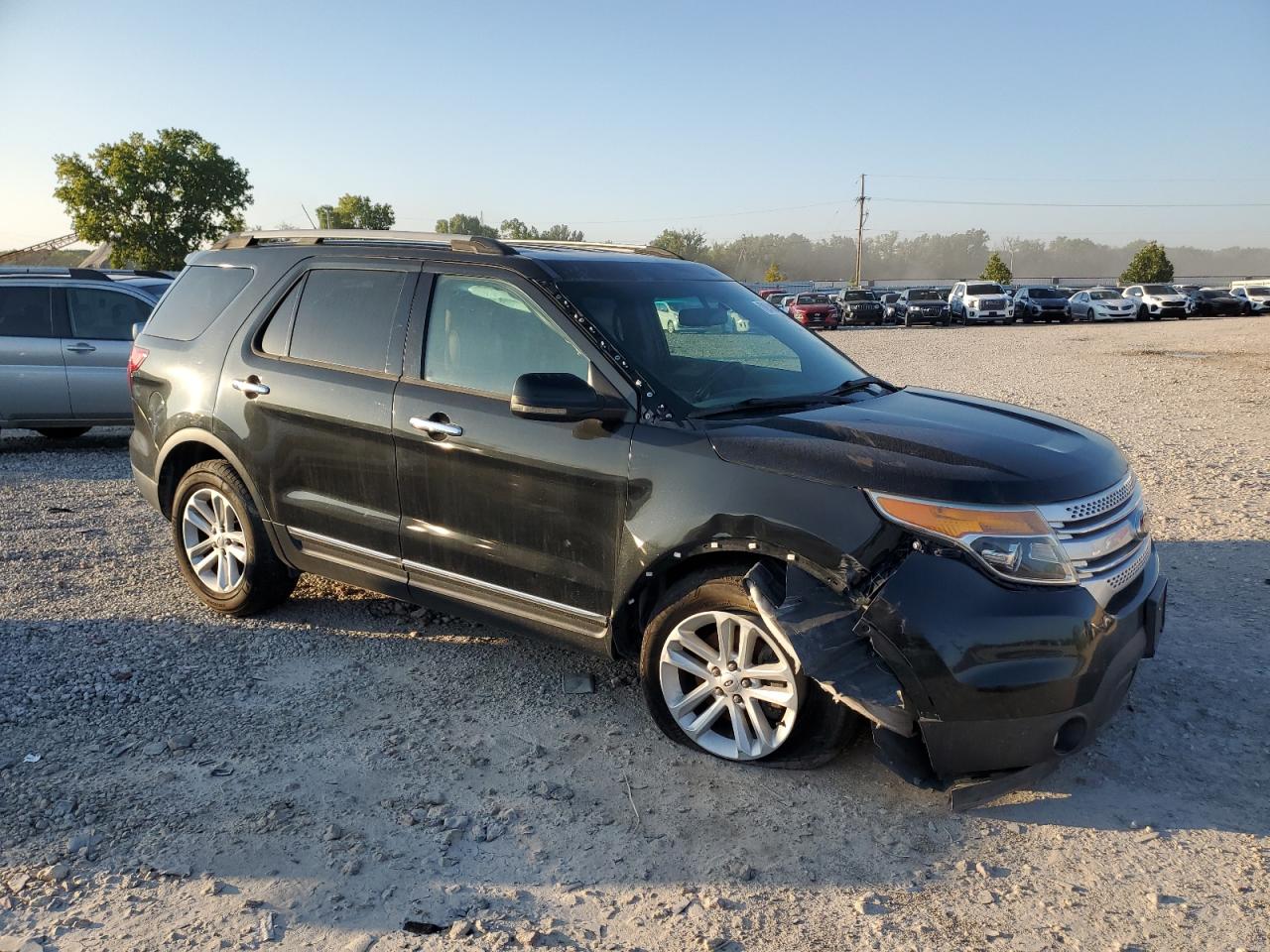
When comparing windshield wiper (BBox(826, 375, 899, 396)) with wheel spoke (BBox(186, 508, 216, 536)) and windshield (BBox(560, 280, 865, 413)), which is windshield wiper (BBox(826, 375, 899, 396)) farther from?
wheel spoke (BBox(186, 508, 216, 536))

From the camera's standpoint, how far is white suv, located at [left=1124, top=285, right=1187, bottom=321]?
1700 inches

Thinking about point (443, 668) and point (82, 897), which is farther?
point (443, 668)

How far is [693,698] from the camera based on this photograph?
150 inches

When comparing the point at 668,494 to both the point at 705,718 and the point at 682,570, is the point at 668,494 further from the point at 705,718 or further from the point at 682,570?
the point at 705,718

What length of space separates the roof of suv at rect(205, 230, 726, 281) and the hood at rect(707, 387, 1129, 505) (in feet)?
3.59

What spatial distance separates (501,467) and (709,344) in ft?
3.69

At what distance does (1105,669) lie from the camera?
10.9 ft

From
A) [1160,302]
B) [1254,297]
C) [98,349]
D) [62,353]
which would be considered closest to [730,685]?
[98,349]

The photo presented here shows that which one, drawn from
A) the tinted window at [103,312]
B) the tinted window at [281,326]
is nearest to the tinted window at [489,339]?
the tinted window at [281,326]

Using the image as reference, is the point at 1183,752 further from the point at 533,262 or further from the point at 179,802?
the point at 179,802

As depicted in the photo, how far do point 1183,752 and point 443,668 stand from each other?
3.12 metres

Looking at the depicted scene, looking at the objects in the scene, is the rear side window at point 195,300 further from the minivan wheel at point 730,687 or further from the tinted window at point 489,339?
the minivan wheel at point 730,687

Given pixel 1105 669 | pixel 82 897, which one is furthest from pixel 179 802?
pixel 1105 669

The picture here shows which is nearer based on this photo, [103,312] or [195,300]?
[195,300]
